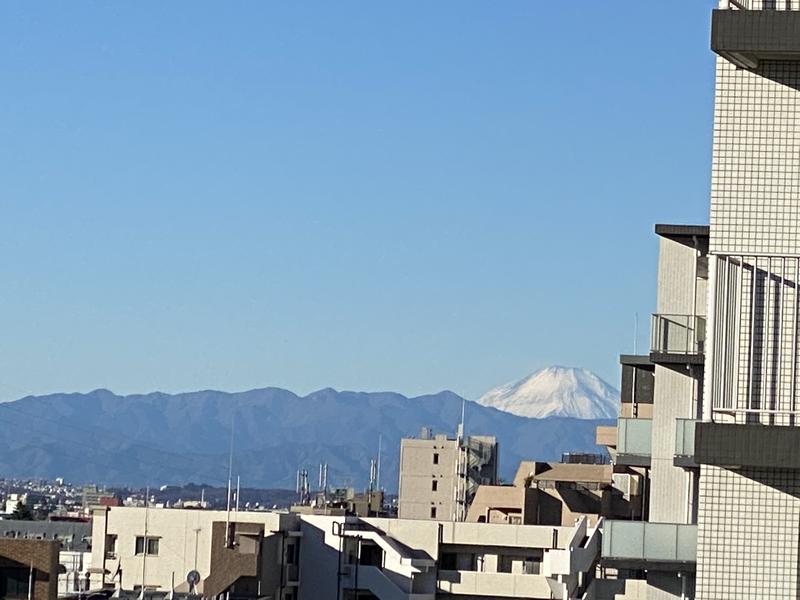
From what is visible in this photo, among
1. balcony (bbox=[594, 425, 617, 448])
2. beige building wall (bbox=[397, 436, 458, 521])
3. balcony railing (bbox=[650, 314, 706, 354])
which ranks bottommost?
beige building wall (bbox=[397, 436, 458, 521])

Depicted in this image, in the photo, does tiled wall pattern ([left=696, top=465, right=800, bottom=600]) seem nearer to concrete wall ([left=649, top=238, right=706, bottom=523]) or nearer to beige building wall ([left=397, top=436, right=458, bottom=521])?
concrete wall ([left=649, top=238, right=706, bottom=523])

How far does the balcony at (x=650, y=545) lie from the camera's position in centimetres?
3550

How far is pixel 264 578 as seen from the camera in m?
80.1

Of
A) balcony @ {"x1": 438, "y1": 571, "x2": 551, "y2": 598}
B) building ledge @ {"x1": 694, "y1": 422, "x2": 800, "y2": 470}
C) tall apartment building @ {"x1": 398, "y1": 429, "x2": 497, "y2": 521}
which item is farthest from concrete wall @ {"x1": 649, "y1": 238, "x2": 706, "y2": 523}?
tall apartment building @ {"x1": 398, "y1": 429, "x2": 497, "y2": 521}

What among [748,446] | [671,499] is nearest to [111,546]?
[671,499]

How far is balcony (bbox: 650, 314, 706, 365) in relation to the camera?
131 ft

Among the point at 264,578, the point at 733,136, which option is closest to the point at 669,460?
the point at 733,136

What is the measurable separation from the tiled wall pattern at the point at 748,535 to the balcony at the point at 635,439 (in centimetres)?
2442

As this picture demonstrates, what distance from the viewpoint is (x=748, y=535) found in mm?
18375

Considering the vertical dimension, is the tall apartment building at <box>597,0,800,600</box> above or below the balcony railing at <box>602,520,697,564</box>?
above

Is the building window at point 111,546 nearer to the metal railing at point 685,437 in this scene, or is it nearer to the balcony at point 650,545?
the metal railing at point 685,437

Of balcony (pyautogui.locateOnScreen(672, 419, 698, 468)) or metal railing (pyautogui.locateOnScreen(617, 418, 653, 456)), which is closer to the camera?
balcony (pyautogui.locateOnScreen(672, 419, 698, 468))

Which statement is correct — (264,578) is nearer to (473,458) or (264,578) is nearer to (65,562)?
(65,562)

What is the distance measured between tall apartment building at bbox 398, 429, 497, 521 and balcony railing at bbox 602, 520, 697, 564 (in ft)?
378
